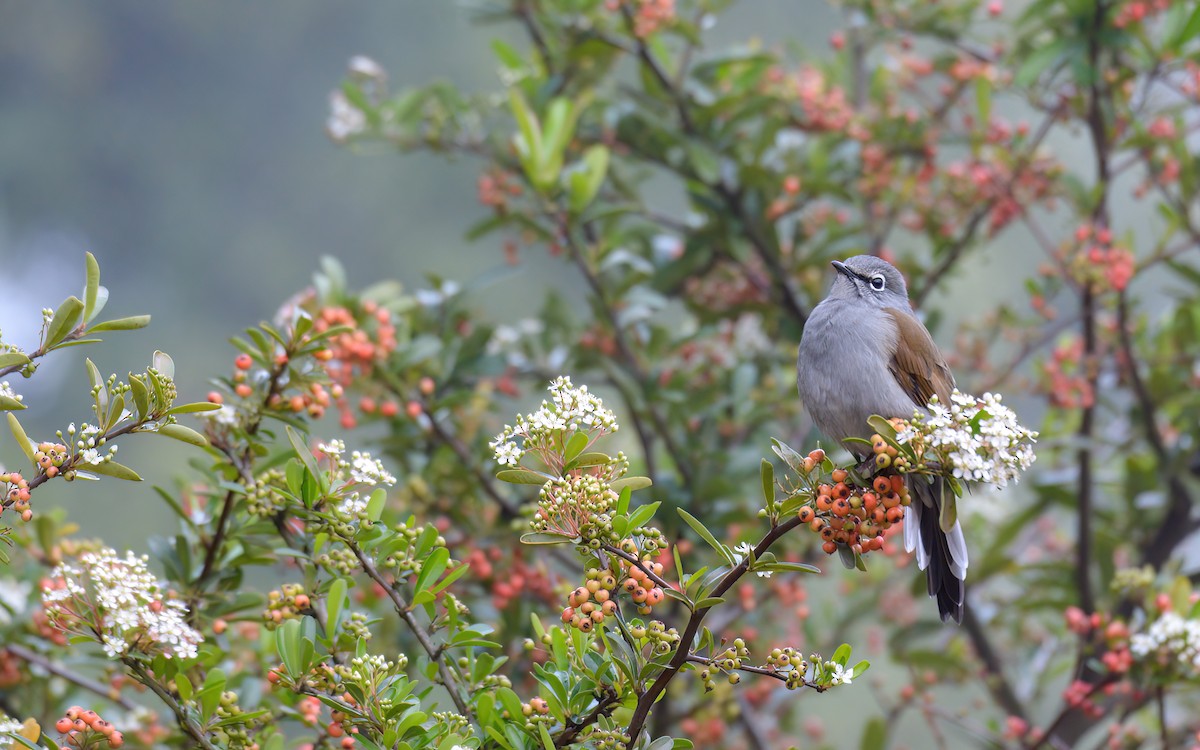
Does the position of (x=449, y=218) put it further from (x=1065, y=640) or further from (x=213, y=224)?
(x=1065, y=640)

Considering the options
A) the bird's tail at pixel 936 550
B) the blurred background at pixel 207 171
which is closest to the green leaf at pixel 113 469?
the bird's tail at pixel 936 550

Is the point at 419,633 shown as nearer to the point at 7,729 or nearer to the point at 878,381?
the point at 7,729

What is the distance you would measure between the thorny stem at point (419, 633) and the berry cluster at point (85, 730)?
1.54ft

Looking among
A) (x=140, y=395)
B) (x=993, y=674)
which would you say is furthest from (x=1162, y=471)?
(x=140, y=395)

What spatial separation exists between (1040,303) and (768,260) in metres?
1.10

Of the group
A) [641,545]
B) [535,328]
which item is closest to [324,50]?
[535,328]

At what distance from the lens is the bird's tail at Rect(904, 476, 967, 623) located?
256 cm

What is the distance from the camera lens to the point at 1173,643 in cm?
269

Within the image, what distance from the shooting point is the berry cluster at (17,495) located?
1.64m

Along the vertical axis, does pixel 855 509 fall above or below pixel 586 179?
below

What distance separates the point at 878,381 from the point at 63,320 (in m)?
1.88

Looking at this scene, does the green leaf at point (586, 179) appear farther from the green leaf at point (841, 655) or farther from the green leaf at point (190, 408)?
the green leaf at point (841, 655)

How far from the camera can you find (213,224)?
8664 millimetres

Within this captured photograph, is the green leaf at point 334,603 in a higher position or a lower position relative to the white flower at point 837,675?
higher
